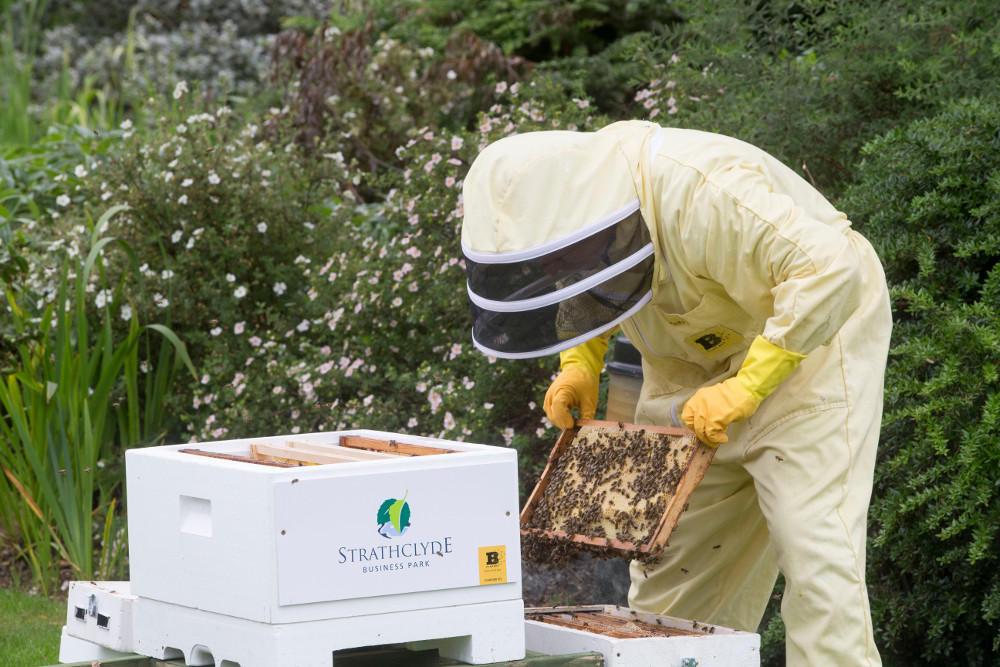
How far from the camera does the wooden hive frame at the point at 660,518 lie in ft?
8.72

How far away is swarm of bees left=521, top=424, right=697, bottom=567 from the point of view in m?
2.76

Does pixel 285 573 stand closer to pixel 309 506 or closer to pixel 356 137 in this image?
pixel 309 506

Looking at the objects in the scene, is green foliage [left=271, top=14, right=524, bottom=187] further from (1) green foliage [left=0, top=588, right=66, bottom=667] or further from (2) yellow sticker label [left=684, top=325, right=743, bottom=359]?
(2) yellow sticker label [left=684, top=325, right=743, bottom=359]

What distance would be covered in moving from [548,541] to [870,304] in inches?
41.1

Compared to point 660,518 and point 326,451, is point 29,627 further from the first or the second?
point 660,518

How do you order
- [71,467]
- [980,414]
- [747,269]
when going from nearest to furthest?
[747,269] → [980,414] → [71,467]

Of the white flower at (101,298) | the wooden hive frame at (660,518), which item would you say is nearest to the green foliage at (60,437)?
the white flower at (101,298)

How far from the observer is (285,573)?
2174 millimetres

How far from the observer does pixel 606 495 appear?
2932 mm

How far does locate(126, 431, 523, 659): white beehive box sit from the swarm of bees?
1.51 feet

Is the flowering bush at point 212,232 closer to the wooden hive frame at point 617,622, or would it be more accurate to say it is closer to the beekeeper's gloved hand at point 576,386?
the beekeeper's gloved hand at point 576,386

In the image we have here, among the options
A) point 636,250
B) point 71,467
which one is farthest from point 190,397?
point 636,250

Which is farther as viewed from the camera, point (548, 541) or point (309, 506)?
point (548, 541)

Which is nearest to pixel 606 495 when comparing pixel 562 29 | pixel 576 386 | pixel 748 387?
pixel 576 386
